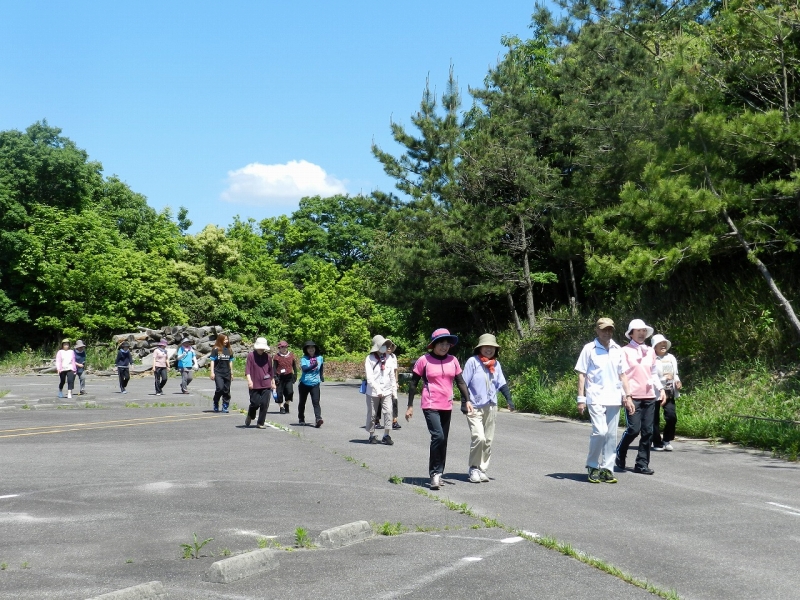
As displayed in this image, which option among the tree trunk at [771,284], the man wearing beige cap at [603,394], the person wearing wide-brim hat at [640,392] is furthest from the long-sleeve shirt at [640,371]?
the tree trunk at [771,284]

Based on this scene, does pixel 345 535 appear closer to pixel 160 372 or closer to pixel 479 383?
pixel 479 383

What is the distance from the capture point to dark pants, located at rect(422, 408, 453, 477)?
1070 centimetres

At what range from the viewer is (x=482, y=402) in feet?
37.8

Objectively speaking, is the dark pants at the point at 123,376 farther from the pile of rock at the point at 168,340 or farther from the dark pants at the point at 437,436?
the dark pants at the point at 437,436

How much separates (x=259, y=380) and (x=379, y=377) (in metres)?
3.08

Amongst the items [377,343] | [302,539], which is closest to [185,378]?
[377,343]

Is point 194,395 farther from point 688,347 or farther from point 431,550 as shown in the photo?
point 431,550

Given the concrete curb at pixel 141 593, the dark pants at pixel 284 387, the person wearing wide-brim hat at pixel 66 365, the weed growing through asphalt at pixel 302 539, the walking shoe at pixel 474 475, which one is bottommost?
the concrete curb at pixel 141 593

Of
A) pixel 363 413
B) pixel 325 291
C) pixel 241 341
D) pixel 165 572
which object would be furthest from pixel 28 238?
pixel 165 572

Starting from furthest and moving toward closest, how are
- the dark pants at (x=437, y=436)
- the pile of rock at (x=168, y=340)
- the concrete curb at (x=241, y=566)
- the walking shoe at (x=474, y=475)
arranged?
the pile of rock at (x=168, y=340) → the walking shoe at (x=474, y=475) → the dark pants at (x=437, y=436) → the concrete curb at (x=241, y=566)

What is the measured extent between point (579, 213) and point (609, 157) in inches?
101

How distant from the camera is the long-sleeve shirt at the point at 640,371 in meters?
12.4

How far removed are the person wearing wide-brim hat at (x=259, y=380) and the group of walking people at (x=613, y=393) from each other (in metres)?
8.18

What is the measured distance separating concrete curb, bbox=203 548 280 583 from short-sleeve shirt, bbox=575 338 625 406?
569 cm
